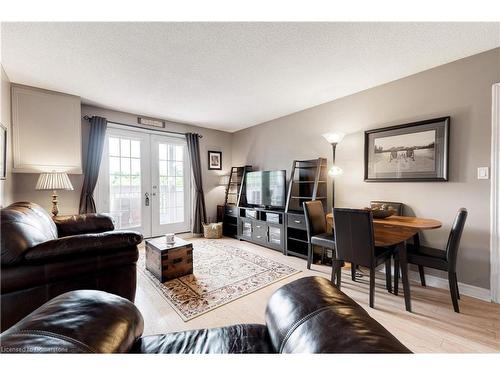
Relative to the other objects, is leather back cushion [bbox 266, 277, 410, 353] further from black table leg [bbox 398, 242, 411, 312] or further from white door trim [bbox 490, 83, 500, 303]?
white door trim [bbox 490, 83, 500, 303]

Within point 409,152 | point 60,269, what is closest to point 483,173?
point 409,152

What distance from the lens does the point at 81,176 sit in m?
3.40

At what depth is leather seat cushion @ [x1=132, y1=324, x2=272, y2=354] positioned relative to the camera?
2.89 ft

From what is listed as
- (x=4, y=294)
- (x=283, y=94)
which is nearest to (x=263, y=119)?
(x=283, y=94)

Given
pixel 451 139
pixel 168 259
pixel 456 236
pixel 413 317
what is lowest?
pixel 413 317

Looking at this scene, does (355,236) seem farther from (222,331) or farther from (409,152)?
(222,331)

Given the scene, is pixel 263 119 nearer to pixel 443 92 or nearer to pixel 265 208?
pixel 265 208

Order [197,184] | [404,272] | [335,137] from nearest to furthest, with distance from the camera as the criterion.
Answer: [404,272], [335,137], [197,184]

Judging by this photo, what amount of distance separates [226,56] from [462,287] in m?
3.34

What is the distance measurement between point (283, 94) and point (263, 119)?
4.10 feet

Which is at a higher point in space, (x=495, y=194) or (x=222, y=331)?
(x=495, y=194)

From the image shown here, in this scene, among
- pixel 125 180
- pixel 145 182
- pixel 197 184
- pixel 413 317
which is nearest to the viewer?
pixel 413 317

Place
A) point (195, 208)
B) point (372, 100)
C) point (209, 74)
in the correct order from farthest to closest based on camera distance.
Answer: point (195, 208) → point (372, 100) → point (209, 74)
